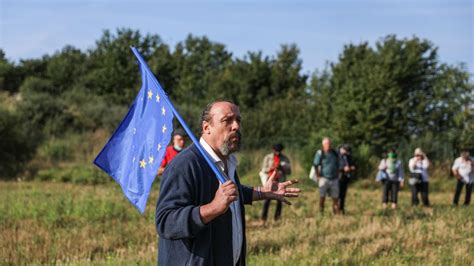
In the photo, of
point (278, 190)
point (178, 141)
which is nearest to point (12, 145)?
point (178, 141)

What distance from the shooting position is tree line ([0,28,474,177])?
2977 centimetres

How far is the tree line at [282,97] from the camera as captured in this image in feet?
97.7

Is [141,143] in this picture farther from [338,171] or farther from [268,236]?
[338,171]

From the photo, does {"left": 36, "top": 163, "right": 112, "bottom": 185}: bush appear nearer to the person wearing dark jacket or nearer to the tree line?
the tree line

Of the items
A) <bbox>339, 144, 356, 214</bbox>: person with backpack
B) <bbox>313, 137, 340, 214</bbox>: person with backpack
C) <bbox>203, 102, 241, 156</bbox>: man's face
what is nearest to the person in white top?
<bbox>339, 144, 356, 214</bbox>: person with backpack

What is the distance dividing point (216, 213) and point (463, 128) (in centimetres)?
3337

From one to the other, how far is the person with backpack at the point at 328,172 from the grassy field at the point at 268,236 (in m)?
0.43

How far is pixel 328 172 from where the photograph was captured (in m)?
13.9

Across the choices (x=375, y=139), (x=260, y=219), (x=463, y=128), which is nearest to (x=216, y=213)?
(x=260, y=219)

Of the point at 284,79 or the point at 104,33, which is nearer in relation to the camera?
the point at 284,79

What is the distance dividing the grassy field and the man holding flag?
3017 mm

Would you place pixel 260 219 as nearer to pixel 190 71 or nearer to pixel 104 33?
pixel 190 71

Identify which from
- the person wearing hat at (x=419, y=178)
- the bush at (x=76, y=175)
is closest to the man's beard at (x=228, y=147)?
the person wearing hat at (x=419, y=178)

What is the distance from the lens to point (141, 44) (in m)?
53.7
